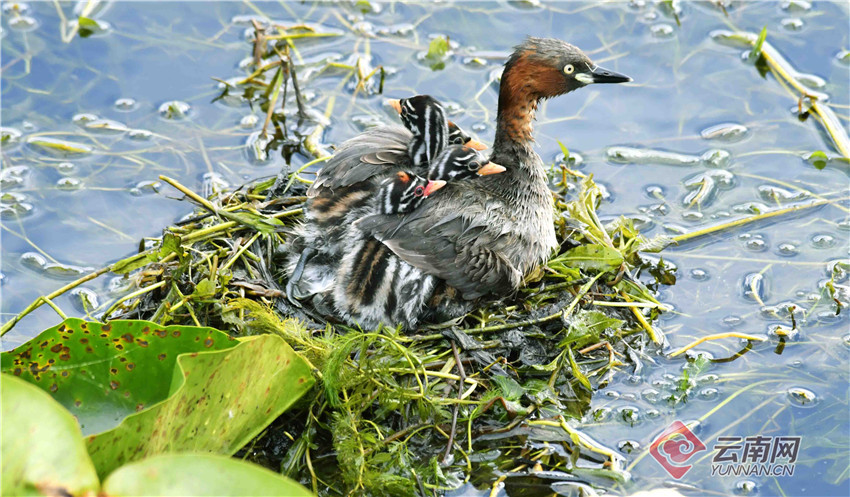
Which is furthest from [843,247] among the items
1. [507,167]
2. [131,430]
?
[131,430]

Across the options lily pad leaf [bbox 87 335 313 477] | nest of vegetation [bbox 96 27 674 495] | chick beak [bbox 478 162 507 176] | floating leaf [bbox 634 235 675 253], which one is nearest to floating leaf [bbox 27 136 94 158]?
nest of vegetation [bbox 96 27 674 495]

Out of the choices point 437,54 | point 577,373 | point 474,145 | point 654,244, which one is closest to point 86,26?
point 437,54

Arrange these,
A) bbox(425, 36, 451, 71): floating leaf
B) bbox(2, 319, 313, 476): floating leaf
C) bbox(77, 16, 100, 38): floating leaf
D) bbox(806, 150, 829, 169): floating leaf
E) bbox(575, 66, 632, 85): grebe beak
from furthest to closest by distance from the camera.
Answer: bbox(77, 16, 100, 38): floating leaf < bbox(425, 36, 451, 71): floating leaf < bbox(806, 150, 829, 169): floating leaf < bbox(575, 66, 632, 85): grebe beak < bbox(2, 319, 313, 476): floating leaf

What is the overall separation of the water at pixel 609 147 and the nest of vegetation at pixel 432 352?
18 centimetres

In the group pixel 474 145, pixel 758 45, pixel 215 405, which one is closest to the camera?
pixel 215 405

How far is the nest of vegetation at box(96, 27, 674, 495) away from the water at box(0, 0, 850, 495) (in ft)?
0.58

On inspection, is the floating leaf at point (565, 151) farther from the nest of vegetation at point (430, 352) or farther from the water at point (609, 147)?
the nest of vegetation at point (430, 352)

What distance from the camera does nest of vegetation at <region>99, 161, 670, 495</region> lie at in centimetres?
396

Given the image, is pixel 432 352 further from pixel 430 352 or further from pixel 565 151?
pixel 565 151

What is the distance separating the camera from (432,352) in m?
4.29

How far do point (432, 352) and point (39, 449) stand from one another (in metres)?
1.86

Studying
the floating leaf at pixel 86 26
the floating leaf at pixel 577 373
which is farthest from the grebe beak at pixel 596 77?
the floating leaf at pixel 86 26

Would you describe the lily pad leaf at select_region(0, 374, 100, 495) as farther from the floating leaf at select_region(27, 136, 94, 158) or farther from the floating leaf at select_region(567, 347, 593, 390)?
the floating leaf at select_region(27, 136, 94, 158)

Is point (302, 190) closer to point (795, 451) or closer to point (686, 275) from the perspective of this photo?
point (686, 275)
